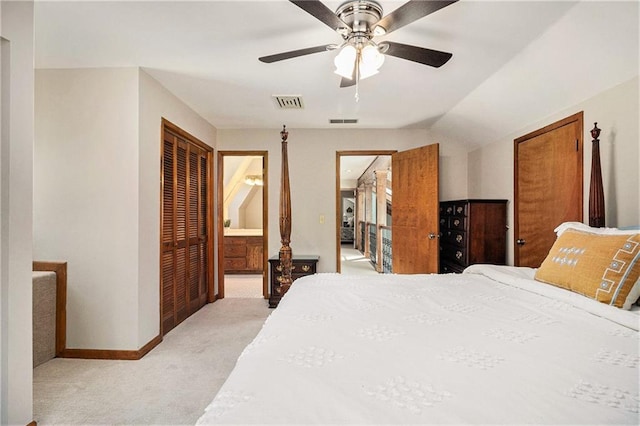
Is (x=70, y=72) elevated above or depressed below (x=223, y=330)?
above

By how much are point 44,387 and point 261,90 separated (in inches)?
115

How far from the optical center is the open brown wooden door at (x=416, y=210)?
3.93 metres

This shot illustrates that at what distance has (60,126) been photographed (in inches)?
106

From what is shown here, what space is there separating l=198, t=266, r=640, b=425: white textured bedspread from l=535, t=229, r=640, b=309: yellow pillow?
0.31 ft

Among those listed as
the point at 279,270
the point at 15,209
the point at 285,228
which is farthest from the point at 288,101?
the point at 15,209

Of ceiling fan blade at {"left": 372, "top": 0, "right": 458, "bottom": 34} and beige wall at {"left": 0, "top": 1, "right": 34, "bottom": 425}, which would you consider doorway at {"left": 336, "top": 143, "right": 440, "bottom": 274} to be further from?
beige wall at {"left": 0, "top": 1, "right": 34, "bottom": 425}

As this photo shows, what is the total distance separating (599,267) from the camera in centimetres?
145

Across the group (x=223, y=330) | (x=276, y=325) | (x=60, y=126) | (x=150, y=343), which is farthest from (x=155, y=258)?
(x=276, y=325)

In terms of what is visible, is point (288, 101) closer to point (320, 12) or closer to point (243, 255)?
point (320, 12)

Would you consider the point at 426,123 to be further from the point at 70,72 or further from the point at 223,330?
the point at 70,72

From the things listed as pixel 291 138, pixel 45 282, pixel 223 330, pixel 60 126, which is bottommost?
pixel 223 330

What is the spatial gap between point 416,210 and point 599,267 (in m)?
2.76

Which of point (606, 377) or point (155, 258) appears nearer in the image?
point (606, 377)

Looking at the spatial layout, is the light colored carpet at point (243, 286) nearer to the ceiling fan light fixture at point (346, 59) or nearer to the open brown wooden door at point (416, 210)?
the open brown wooden door at point (416, 210)
